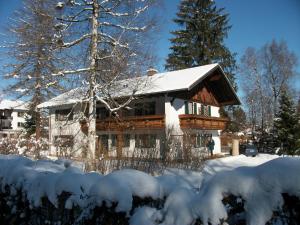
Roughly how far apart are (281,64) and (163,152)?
33.0 meters

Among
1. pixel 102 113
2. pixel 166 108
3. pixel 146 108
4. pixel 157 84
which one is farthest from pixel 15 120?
pixel 166 108

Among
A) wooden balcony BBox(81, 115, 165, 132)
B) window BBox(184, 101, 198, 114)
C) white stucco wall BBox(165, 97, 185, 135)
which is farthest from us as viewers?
window BBox(184, 101, 198, 114)

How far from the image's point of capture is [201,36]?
41.2 meters

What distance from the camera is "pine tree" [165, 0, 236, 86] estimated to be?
1620 inches

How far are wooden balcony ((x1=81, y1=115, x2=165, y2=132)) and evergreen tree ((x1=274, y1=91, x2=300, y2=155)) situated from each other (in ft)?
37.9

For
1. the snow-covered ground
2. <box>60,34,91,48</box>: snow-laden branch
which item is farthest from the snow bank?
<box>60,34,91,48</box>: snow-laden branch

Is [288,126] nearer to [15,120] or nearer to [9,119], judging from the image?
[9,119]

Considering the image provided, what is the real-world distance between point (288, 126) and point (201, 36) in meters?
18.8

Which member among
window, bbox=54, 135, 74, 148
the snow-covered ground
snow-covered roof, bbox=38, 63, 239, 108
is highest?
snow-covered roof, bbox=38, 63, 239, 108

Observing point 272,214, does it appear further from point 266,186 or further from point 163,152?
point 163,152

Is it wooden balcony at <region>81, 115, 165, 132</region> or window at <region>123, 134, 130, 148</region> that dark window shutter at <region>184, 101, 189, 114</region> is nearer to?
wooden balcony at <region>81, 115, 165, 132</region>

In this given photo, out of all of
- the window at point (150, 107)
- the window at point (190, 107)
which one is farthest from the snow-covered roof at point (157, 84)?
the window at point (190, 107)

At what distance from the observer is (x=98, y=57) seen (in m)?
17.4

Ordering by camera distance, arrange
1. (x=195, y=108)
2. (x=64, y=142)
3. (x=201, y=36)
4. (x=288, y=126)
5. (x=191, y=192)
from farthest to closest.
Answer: (x=201, y=36) → (x=195, y=108) → (x=288, y=126) → (x=64, y=142) → (x=191, y=192)
